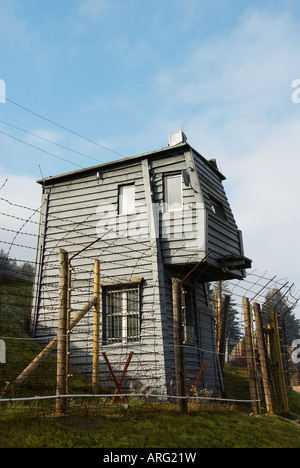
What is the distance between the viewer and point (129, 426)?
7410 mm

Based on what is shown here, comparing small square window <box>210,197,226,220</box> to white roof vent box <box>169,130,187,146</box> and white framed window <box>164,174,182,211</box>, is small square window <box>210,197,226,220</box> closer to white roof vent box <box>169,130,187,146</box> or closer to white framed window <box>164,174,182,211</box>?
white framed window <box>164,174,182,211</box>

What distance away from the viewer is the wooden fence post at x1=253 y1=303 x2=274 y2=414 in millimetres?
11883

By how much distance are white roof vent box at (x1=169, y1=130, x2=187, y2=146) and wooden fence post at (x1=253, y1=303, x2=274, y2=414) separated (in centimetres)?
665

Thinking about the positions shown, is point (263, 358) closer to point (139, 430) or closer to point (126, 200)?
point (139, 430)

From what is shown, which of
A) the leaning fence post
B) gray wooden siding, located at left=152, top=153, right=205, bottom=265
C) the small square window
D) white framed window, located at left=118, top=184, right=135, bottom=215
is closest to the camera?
the leaning fence post

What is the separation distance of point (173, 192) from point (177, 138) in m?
2.30

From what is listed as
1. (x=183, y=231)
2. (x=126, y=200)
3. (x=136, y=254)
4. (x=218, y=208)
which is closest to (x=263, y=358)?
(x=183, y=231)

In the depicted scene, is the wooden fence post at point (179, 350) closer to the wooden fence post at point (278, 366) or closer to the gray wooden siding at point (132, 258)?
the gray wooden siding at point (132, 258)

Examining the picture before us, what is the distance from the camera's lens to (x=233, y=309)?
2795 inches

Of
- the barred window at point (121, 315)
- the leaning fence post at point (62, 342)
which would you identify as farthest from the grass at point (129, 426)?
the barred window at point (121, 315)

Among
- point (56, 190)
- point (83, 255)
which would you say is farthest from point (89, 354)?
point (56, 190)

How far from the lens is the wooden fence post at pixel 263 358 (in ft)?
39.0

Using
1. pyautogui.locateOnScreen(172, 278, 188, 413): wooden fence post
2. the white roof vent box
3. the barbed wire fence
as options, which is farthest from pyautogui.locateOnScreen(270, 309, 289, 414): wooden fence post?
the white roof vent box

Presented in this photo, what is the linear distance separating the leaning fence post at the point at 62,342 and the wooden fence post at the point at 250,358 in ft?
18.4
